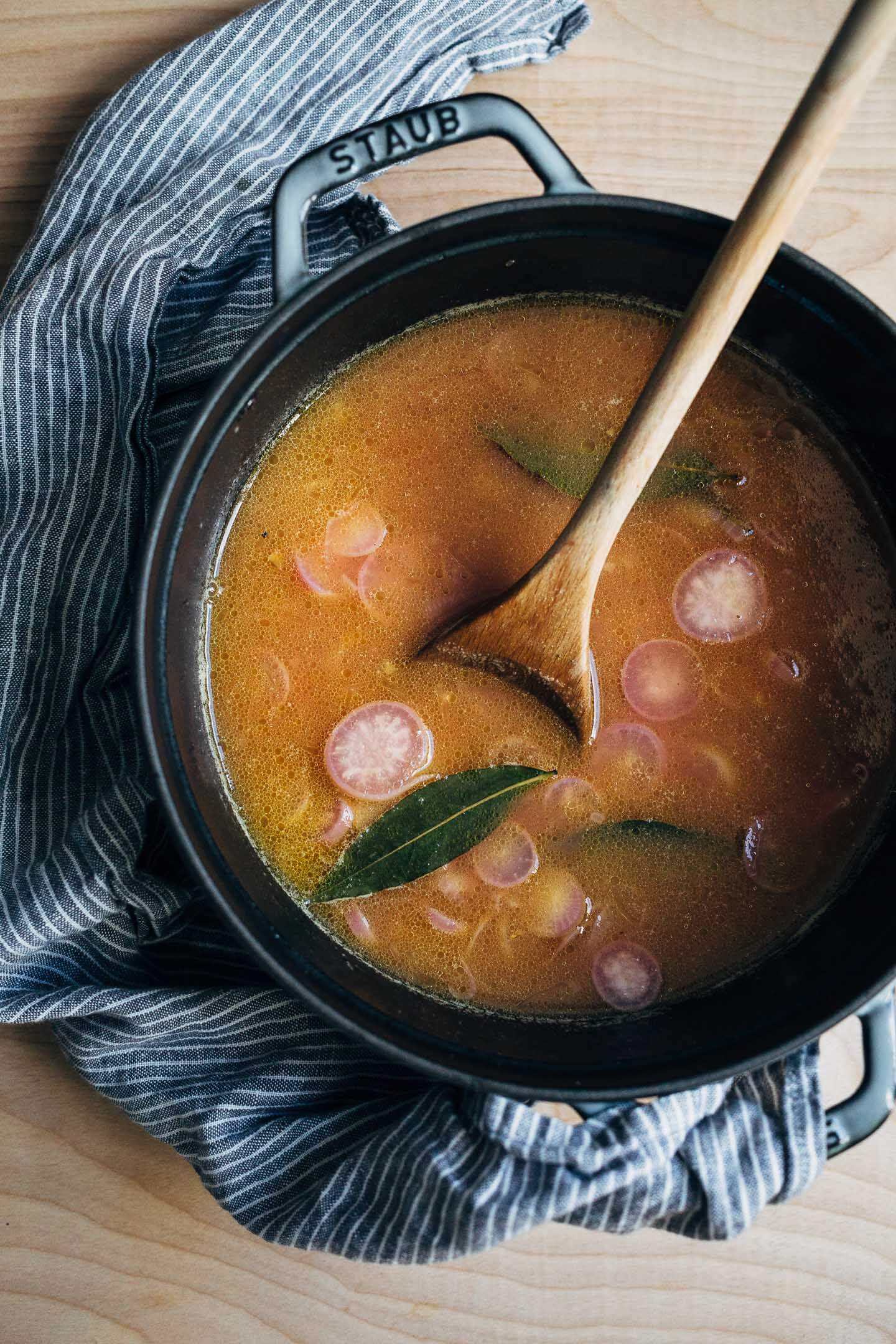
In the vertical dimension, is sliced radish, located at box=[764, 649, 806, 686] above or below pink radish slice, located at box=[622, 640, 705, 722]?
above

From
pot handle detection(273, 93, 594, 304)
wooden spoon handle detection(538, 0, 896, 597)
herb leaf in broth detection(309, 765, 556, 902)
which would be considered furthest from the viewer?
herb leaf in broth detection(309, 765, 556, 902)

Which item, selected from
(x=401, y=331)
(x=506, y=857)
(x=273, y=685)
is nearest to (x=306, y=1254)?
(x=506, y=857)

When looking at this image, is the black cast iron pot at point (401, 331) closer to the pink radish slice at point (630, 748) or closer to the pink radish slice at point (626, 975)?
the pink radish slice at point (626, 975)

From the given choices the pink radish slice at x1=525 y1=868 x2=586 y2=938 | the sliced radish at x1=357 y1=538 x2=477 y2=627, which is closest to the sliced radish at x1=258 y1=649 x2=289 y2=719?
the sliced radish at x1=357 y1=538 x2=477 y2=627

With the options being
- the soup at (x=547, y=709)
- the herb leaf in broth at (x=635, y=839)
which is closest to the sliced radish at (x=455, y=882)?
the soup at (x=547, y=709)

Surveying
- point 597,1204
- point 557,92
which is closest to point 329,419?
point 557,92

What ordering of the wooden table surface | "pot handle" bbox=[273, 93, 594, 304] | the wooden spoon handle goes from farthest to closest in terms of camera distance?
the wooden table surface → "pot handle" bbox=[273, 93, 594, 304] → the wooden spoon handle

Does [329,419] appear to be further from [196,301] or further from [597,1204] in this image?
[597,1204]

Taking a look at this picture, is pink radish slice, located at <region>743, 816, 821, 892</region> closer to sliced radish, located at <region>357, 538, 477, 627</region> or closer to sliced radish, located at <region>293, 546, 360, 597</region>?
sliced radish, located at <region>357, 538, 477, 627</region>
